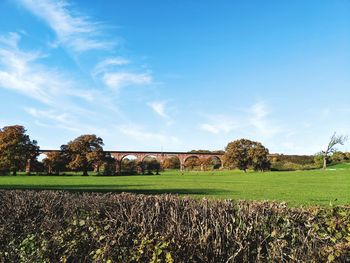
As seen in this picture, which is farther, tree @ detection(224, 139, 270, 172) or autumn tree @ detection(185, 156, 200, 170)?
autumn tree @ detection(185, 156, 200, 170)

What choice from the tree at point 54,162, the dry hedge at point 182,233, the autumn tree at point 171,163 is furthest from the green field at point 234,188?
the autumn tree at point 171,163

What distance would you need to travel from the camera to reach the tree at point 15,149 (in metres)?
68.8

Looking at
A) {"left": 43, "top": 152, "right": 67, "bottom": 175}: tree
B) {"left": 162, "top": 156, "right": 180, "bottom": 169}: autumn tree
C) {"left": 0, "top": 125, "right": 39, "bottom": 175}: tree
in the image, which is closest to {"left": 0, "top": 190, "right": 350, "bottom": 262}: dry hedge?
{"left": 0, "top": 125, "right": 39, "bottom": 175}: tree

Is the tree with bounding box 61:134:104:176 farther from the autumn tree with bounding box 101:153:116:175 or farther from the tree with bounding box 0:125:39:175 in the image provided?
the tree with bounding box 0:125:39:175

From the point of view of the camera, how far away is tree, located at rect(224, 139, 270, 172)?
81375 millimetres

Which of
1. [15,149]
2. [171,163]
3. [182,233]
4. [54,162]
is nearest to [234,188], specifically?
[182,233]

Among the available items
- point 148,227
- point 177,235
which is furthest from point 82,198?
point 177,235

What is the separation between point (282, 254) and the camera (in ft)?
14.1

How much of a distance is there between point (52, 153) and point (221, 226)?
78.6 meters

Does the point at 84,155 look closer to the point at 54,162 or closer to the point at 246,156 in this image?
the point at 54,162

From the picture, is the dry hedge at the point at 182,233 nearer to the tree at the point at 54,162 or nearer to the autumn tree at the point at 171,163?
the tree at the point at 54,162

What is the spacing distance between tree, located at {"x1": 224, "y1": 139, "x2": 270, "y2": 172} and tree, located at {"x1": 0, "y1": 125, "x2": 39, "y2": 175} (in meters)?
39.2

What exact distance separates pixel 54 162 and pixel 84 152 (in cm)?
692

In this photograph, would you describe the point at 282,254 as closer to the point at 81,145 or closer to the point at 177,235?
the point at 177,235
